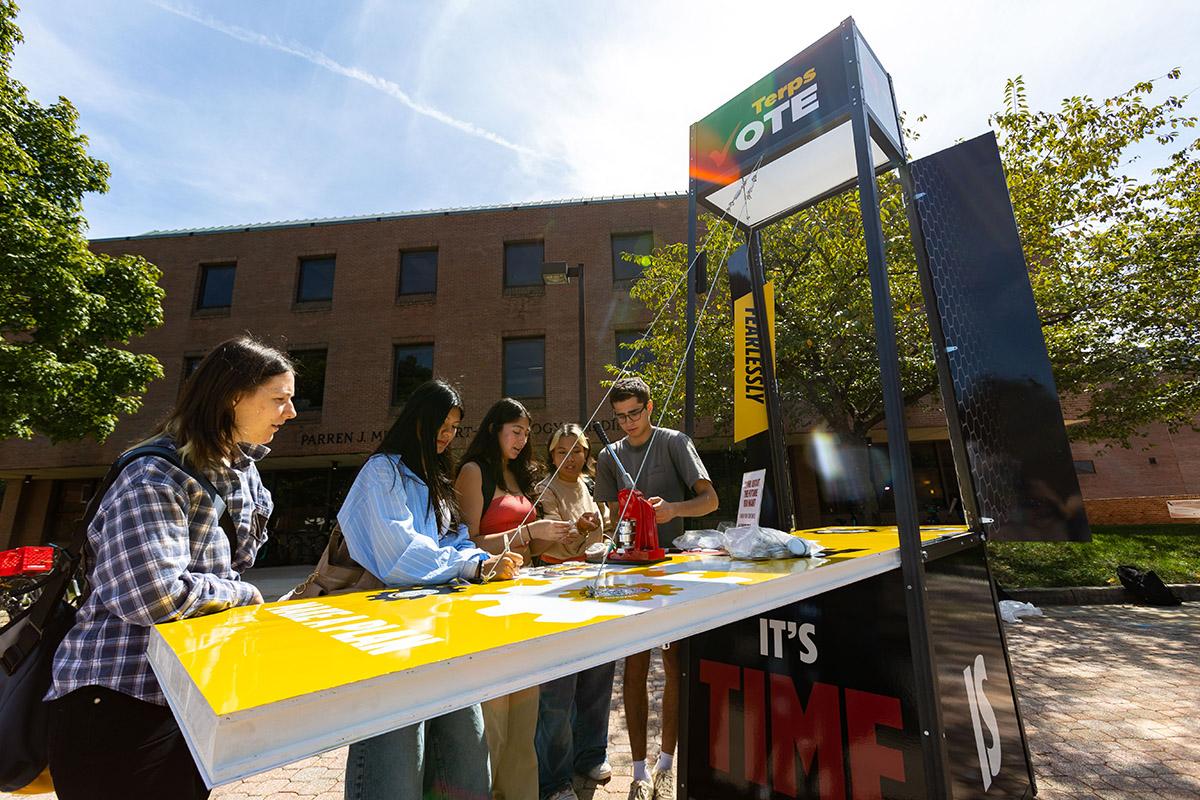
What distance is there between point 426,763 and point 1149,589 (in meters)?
9.85

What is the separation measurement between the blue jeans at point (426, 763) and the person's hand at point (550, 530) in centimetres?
63

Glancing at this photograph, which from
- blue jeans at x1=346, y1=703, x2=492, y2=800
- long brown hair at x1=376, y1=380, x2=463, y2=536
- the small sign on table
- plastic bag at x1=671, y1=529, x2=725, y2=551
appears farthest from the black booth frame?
long brown hair at x1=376, y1=380, x2=463, y2=536

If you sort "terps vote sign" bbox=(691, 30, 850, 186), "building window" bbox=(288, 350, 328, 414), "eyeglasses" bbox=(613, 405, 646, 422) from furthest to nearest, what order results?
"building window" bbox=(288, 350, 328, 414)
"eyeglasses" bbox=(613, 405, 646, 422)
"terps vote sign" bbox=(691, 30, 850, 186)

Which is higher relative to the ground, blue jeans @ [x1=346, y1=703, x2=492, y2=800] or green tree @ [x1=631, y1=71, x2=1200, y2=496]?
green tree @ [x1=631, y1=71, x2=1200, y2=496]

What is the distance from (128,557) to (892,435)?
224 cm

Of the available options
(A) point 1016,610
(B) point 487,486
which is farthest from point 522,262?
(B) point 487,486

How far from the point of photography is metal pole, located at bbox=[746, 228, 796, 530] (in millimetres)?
2801


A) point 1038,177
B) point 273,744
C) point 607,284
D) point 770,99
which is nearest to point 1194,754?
point 770,99

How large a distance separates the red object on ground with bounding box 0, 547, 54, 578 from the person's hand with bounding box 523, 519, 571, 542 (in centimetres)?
889

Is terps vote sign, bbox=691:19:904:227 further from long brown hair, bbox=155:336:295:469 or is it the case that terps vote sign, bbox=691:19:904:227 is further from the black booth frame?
long brown hair, bbox=155:336:295:469

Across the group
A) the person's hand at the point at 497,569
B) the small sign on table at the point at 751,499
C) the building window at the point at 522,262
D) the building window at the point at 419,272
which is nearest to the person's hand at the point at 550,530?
the person's hand at the point at 497,569

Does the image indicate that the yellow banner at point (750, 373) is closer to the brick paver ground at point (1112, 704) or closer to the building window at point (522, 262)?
the brick paver ground at point (1112, 704)

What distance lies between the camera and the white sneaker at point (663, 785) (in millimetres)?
2443

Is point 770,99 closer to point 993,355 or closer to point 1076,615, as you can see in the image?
point 993,355
